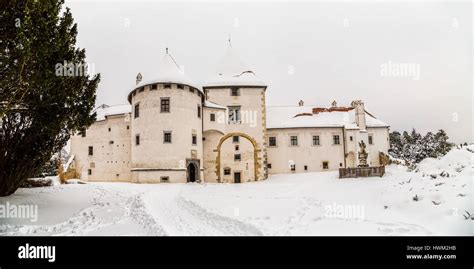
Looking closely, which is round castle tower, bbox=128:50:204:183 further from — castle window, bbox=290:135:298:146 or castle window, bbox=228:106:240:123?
castle window, bbox=290:135:298:146

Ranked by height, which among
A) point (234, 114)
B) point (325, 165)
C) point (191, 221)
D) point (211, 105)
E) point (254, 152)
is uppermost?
point (211, 105)

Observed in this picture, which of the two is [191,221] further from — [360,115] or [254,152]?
[360,115]

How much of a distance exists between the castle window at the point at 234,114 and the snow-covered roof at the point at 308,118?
15.0 ft

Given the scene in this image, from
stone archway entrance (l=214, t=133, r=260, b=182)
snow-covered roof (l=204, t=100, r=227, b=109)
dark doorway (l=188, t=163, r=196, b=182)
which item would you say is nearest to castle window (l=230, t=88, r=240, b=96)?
snow-covered roof (l=204, t=100, r=227, b=109)

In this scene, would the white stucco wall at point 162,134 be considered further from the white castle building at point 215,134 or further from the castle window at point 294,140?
the castle window at point 294,140

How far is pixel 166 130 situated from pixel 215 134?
6180mm

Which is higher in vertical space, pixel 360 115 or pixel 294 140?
pixel 360 115

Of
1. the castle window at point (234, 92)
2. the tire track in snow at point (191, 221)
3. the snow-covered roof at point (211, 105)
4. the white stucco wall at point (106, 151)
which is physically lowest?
the tire track in snow at point (191, 221)

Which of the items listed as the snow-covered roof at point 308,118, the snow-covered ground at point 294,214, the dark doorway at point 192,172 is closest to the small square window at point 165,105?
the dark doorway at point 192,172

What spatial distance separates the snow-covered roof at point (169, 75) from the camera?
86.1ft

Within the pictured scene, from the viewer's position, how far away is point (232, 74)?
34.3m

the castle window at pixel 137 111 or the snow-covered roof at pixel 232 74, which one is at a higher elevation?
the snow-covered roof at pixel 232 74

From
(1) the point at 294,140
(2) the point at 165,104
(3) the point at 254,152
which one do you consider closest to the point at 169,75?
(2) the point at 165,104
